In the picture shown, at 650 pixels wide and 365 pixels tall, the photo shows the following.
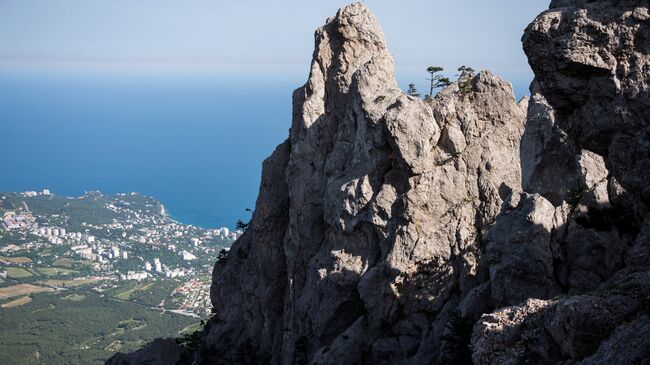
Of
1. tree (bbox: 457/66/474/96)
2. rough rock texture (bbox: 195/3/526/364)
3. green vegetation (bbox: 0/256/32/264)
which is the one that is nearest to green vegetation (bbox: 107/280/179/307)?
green vegetation (bbox: 0/256/32/264)

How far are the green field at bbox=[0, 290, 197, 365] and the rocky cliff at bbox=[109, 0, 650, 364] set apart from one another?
3468 inches

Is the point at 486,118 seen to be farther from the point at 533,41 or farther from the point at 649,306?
the point at 649,306

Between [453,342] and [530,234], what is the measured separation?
5075mm

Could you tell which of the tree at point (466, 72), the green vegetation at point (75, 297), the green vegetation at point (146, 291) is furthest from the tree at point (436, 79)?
the green vegetation at point (75, 297)

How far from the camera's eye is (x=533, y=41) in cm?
1584

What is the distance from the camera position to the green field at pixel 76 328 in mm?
118875

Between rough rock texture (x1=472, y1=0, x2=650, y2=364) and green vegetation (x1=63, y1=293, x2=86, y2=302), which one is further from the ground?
rough rock texture (x1=472, y1=0, x2=650, y2=364)

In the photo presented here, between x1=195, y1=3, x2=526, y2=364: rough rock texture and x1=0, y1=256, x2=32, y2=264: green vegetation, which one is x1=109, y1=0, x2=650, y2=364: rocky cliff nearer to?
x1=195, y1=3, x2=526, y2=364: rough rock texture

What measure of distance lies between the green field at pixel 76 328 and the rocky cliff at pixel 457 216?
88077 mm

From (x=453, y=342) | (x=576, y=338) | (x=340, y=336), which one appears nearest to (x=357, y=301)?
(x=340, y=336)

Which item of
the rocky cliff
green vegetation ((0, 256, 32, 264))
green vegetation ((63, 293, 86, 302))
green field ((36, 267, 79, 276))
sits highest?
the rocky cliff

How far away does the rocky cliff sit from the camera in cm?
1452

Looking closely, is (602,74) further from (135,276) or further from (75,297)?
(135,276)

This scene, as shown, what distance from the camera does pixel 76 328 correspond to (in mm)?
135625
